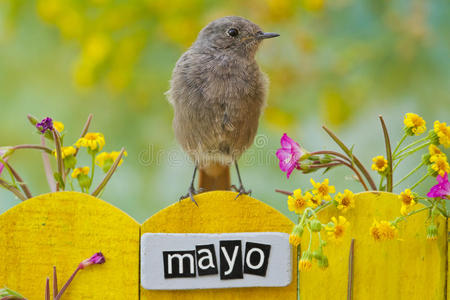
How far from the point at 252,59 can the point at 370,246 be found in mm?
616

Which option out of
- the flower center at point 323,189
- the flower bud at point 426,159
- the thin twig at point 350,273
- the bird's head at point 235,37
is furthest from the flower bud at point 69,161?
the flower bud at point 426,159

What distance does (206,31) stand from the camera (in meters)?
1.55

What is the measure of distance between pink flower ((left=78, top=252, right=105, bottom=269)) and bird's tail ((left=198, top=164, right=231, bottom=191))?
398 millimetres

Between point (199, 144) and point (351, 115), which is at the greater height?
point (351, 115)

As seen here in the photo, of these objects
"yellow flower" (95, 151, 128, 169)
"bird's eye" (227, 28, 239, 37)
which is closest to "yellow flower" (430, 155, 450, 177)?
"bird's eye" (227, 28, 239, 37)

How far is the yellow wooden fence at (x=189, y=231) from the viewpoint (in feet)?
4.04

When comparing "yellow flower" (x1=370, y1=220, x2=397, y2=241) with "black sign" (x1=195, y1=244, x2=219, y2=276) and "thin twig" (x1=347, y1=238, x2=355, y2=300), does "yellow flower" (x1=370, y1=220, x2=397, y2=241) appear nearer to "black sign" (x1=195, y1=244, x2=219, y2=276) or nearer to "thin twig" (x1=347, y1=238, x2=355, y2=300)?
"thin twig" (x1=347, y1=238, x2=355, y2=300)

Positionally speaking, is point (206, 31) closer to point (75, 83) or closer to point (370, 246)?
point (370, 246)

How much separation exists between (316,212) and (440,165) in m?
0.30

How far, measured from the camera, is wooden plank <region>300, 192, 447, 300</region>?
1272mm

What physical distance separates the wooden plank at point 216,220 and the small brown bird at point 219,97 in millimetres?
144

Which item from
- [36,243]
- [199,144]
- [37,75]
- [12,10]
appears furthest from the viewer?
[37,75]

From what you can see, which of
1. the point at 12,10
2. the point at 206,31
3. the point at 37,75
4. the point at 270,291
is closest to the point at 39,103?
the point at 37,75

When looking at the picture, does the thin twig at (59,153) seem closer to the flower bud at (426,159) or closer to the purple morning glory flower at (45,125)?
A: the purple morning glory flower at (45,125)
